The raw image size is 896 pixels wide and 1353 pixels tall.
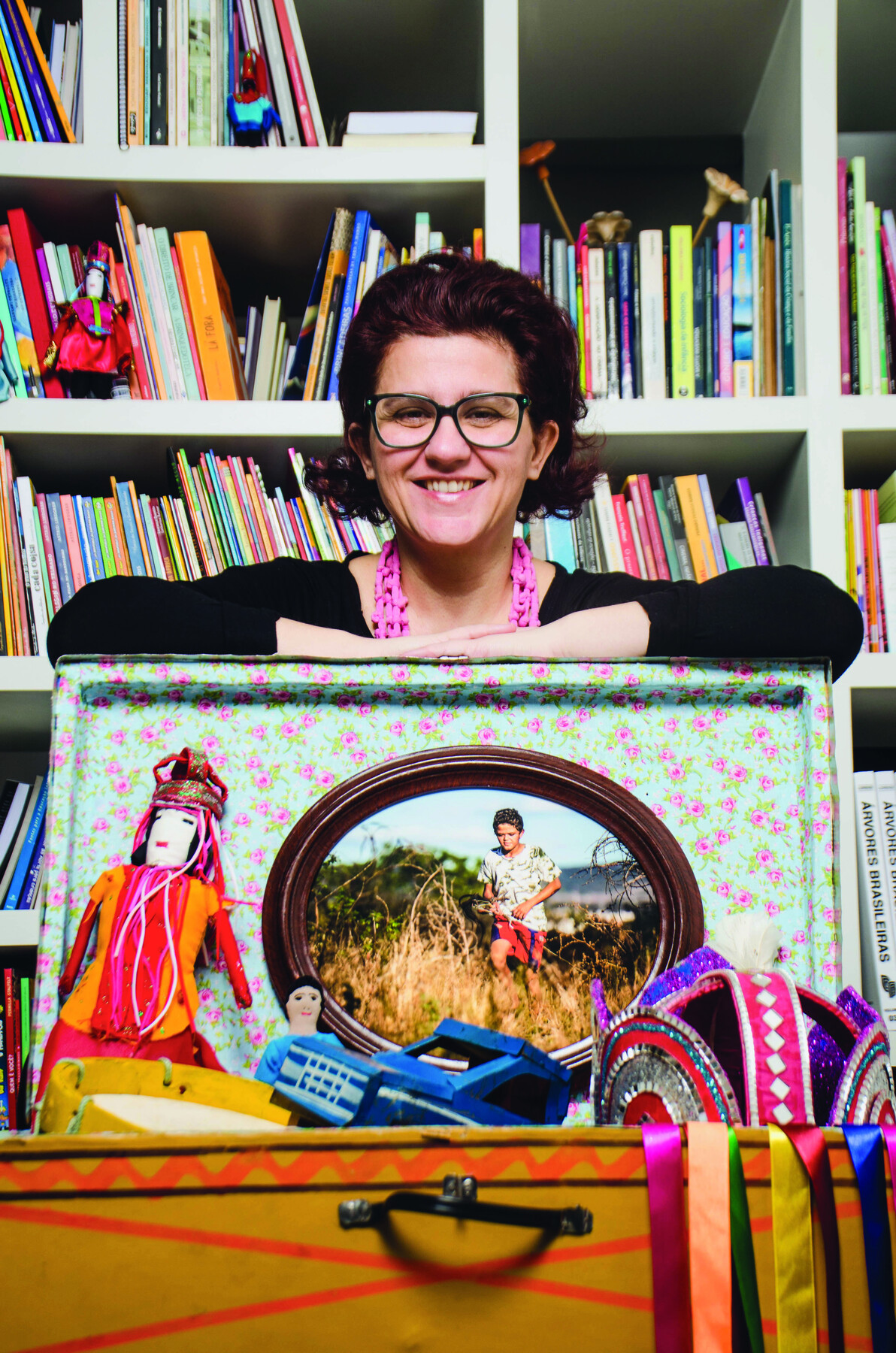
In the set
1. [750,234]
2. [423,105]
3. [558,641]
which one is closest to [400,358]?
[558,641]

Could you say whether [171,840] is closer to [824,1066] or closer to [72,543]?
[824,1066]

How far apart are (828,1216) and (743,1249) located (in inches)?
1.5

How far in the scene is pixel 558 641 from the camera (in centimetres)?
83

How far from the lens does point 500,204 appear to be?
56.9 inches

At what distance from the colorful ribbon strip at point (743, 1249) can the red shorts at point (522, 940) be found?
12.5 inches

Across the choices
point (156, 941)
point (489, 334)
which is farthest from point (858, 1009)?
point (489, 334)

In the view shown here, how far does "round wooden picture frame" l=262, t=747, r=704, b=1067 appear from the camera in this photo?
0.72 m

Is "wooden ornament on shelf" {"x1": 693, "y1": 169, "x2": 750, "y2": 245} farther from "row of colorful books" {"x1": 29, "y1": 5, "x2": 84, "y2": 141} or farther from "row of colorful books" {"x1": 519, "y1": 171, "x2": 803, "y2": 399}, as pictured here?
"row of colorful books" {"x1": 29, "y1": 5, "x2": 84, "y2": 141}

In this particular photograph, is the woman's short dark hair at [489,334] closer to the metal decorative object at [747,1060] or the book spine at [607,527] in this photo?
the book spine at [607,527]

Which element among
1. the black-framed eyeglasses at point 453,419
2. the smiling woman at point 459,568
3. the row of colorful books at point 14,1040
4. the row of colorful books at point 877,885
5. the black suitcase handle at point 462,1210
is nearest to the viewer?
the black suitcase handle at point 462,1210

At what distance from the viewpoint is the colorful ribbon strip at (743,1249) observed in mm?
404

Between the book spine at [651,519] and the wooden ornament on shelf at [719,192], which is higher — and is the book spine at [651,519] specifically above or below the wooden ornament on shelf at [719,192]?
below

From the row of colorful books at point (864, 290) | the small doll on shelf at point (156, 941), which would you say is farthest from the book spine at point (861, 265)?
the small doll on shelf at point (156, 941)

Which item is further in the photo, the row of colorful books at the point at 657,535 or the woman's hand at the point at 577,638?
the row of colorful books at the point at 657,535
